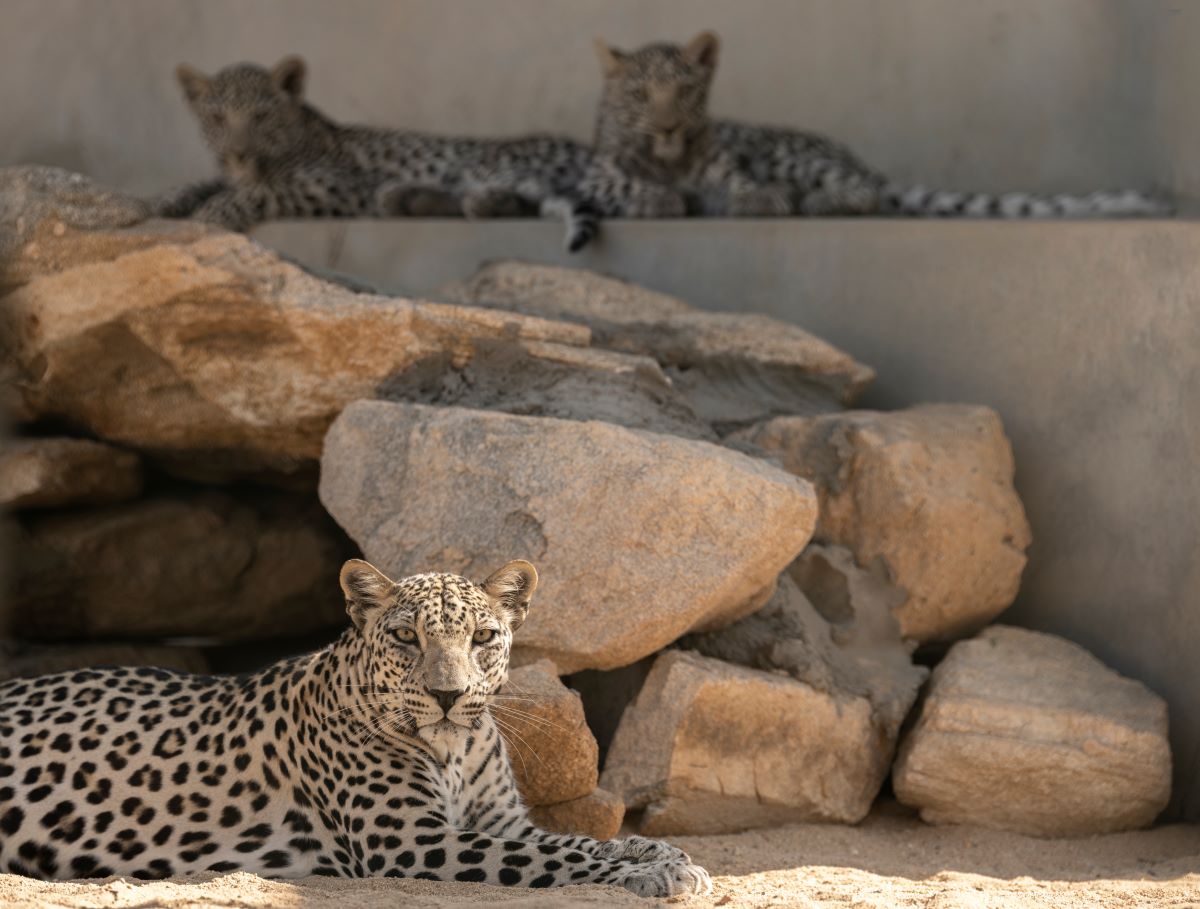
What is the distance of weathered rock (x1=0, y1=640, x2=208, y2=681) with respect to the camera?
727 cm

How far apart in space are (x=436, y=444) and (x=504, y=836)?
175cm

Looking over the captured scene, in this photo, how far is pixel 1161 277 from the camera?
724cm

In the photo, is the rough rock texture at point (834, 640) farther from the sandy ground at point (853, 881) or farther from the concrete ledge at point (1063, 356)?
the concrete ledge at point (1063, 356)

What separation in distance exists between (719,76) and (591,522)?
6.13 meters

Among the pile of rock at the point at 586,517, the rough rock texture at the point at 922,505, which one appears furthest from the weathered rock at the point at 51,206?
the rough rock texture at the point at 922,505

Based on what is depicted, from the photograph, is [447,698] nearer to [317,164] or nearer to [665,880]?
[665,880]

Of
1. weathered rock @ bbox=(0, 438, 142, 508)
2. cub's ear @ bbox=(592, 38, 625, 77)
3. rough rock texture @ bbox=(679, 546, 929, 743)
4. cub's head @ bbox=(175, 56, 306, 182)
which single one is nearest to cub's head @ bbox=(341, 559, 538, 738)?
rough rock texture @ bbox=(679, 546, 929, 743)

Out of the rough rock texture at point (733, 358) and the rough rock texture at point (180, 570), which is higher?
the rough rock texture at point (733, 358)

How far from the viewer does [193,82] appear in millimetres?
11062

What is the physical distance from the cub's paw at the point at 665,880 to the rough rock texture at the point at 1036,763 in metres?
1.91

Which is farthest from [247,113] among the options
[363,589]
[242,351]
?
[363,589]

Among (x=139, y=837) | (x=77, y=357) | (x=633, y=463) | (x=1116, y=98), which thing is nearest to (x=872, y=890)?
(x=633, y=463)

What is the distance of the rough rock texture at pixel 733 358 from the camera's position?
781 centimetres

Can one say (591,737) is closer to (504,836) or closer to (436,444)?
(504,836)
